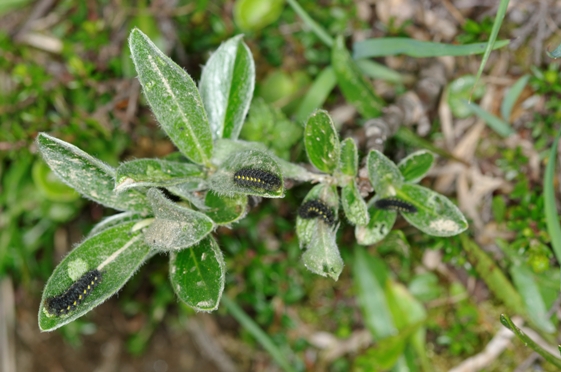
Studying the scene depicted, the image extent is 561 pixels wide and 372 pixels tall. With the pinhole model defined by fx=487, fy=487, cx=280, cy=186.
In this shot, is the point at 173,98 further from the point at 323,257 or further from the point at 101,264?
the point at 323,257

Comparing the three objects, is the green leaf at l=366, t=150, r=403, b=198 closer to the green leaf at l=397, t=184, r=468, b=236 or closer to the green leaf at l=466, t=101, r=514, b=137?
the green leaf at l=397, t=184, r=468, b=236

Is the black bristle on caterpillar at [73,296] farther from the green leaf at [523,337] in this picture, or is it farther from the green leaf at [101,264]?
the green leaf at [523,337]

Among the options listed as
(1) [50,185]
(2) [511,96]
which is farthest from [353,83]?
(1) [50,185]

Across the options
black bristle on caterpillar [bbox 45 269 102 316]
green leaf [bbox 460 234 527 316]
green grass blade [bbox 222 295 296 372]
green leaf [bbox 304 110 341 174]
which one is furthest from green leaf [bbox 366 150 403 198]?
green grass blade [bbox 222 295 296 372]

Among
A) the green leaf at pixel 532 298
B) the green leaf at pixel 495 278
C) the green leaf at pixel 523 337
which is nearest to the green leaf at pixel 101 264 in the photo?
the green leaf at pixel 523 337

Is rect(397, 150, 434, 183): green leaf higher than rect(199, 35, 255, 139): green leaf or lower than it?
lower

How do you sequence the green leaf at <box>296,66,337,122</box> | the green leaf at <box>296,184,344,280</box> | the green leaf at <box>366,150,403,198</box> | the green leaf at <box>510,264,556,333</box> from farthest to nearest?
1. the green leaf at <box>296,66,337,122</box>
2. the green leaf at <box>510,264,556,333</box>
3. the green leaf at <box>366,150,403,198</box>
4. the green leaf at <box>296,184,344,280</box>
